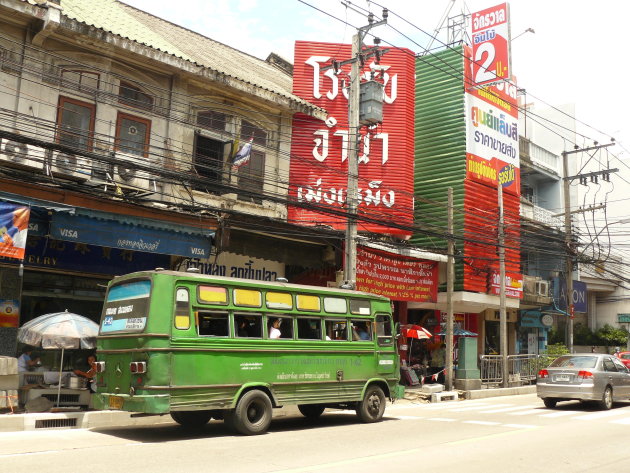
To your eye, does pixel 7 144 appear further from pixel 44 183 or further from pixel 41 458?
pixel 41 458

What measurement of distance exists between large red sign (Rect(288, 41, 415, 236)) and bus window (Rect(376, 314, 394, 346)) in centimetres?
718

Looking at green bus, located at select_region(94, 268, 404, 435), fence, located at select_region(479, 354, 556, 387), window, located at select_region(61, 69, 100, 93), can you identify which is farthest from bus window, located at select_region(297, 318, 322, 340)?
fence, located at select_region(479, 354, 556, 387)

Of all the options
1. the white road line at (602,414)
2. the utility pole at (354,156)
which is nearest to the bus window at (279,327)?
the utility pole at (354,156)

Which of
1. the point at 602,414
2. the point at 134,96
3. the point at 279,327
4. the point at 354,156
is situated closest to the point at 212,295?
the point at 279,327

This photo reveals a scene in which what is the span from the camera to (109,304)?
1190 centimetres

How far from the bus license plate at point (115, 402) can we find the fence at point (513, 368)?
613 inches

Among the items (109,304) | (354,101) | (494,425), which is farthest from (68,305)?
(494,425)

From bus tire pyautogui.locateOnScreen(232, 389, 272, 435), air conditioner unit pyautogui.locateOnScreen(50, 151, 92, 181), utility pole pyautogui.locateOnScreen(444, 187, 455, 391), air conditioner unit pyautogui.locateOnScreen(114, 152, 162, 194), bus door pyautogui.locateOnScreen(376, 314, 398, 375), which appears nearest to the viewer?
bus tire pyautogui.locateOnScreen(232, 389, 272, 435)

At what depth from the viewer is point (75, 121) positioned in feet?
53.2

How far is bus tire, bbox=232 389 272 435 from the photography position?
Result: 11.3 metres

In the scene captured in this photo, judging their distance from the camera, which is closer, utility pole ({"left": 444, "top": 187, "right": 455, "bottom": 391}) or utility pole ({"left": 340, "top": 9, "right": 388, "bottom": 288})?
utility pole ({"left": 340, "top": 9, "right": 388, "bottom": 288})

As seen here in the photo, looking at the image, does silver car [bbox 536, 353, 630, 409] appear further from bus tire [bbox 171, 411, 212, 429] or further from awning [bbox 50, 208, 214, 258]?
awning [bbox 50, 208, 214, 258]

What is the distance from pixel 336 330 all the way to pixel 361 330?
803 millimetres

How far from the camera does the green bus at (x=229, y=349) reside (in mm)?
10586
